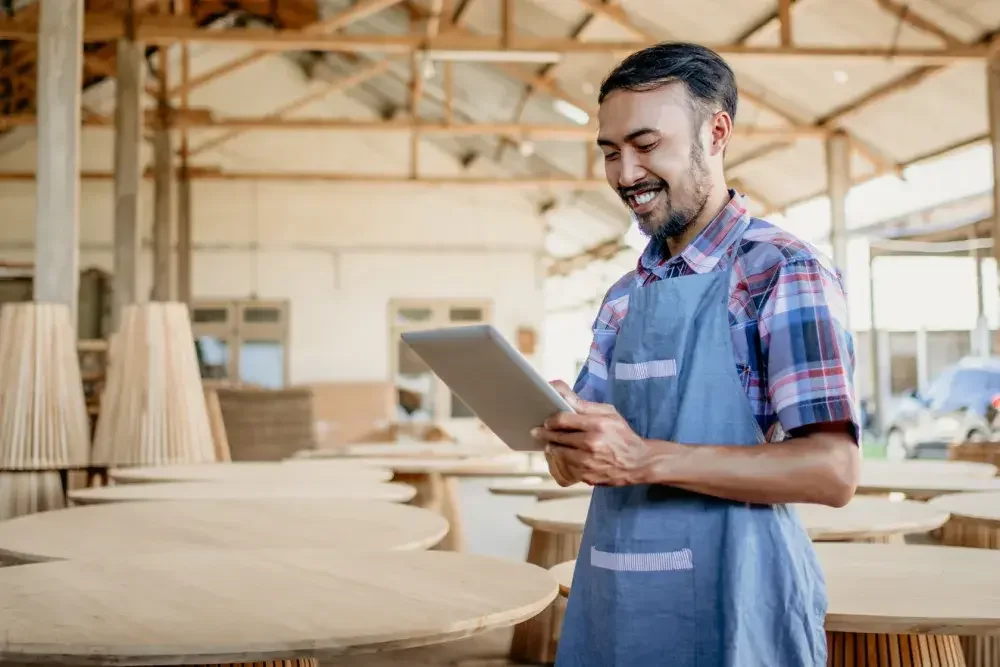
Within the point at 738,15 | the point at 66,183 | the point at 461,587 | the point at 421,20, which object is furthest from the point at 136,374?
the point at 421,20

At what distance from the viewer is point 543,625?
14.1 ft

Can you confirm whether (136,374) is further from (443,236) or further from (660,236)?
(443,236)

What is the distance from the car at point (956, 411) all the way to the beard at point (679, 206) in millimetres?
10898

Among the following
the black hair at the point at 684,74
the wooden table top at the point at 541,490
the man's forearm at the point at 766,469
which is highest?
the black hair at the point at 684,74

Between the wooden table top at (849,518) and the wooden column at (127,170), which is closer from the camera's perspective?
the wooden table top at (849,518)

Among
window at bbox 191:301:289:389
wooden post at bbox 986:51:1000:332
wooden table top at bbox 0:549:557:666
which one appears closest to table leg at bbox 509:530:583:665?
wooden table top at bbox 0:549:557:666

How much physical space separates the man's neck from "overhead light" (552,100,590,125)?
1172cm

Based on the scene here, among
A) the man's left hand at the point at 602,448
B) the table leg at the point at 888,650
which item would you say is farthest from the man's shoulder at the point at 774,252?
the table leg at the point at 888,650

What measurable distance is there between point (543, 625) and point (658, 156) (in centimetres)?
312

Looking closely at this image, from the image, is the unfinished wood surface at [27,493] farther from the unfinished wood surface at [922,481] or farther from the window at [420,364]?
the window at [420,364]

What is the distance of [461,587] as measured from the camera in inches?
72.1

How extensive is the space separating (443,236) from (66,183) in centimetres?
1097

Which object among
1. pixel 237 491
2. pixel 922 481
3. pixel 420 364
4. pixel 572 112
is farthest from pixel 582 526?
pixel 420 364

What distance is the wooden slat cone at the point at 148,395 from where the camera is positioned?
15.5 ft
